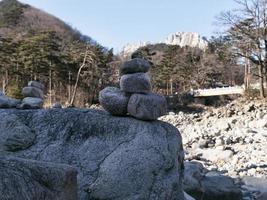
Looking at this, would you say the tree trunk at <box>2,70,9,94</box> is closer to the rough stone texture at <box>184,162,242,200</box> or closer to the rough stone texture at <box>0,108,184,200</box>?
the rough stone texture at <box>184,162,242,200</box>

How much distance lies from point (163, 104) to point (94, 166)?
1078mm

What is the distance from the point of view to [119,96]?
588 cm

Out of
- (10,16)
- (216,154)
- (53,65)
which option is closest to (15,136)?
(216,154)

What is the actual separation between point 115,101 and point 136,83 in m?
0.32

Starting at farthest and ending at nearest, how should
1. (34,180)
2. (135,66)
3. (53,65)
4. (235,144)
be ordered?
(53,65) → (235,144) → (135,66) → (34,180)

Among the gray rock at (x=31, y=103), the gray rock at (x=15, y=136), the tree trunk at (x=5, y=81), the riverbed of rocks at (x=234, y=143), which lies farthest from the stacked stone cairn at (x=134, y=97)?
the tree trunk at (x=5, y=81)

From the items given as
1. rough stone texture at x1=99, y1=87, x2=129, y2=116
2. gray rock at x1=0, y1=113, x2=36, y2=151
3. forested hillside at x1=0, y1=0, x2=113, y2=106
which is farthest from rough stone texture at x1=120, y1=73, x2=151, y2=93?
forested hillside at x1=0, y1=0, x2=113, y2=106

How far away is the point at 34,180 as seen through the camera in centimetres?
272

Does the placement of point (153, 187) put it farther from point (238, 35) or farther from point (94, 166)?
point (238, 35)

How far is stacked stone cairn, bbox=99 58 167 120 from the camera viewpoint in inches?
227

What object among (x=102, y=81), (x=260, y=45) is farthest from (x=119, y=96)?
(x=102, y=81)

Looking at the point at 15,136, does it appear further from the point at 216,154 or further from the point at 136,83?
the point at 216,154

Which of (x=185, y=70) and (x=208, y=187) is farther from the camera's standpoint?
(x=185, y=70)

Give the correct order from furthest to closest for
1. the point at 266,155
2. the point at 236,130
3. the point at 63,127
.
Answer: the point at 236,130
the point at 266,155
the point at 63,127
